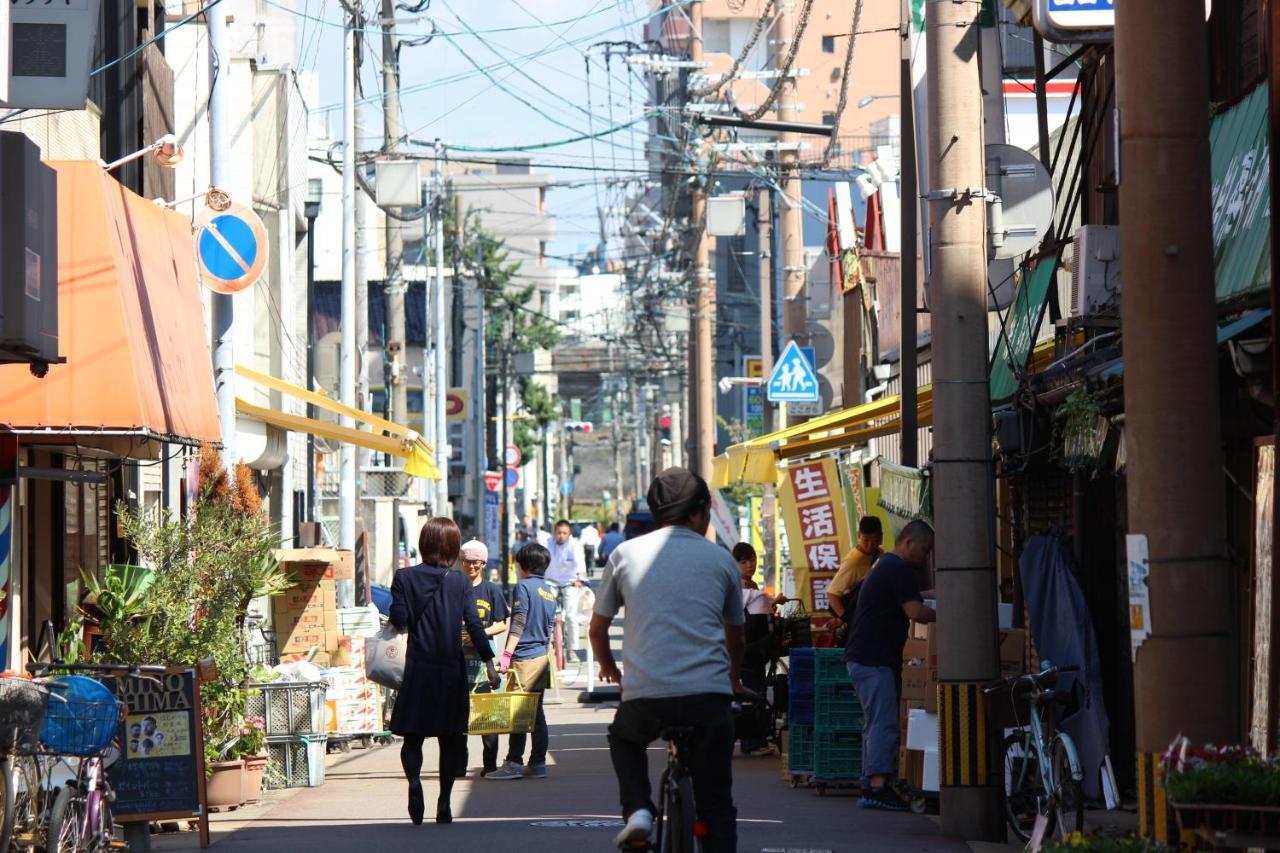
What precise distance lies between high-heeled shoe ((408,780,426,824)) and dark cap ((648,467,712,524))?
4522mm

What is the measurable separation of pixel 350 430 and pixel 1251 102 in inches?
496

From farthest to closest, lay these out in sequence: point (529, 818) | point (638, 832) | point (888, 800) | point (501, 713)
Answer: point (501, 713) < point (888, 800) < point (529, 818) < point (638, 832)

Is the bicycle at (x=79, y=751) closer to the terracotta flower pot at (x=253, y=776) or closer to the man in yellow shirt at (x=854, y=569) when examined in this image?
the terracotta flower pot at (x=253, y=776)

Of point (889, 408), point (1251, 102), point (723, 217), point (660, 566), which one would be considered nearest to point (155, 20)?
point (889, 408)

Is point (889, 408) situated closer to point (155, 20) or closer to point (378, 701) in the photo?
point (378, 701)

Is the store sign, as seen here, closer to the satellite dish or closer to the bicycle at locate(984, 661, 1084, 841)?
the satellite dish

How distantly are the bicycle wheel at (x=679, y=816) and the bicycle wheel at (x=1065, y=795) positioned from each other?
10.9 feet

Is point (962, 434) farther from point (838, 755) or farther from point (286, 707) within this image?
point (286, 707)

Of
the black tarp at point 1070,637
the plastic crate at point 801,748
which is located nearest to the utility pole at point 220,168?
the plastic crate at point 801,748

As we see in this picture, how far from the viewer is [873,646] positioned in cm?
1302

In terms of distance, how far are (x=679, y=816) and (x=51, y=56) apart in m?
6.60

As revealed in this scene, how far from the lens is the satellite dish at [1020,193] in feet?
39.7

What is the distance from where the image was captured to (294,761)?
14766 millimetres

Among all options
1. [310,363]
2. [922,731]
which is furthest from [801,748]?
[310,363]
